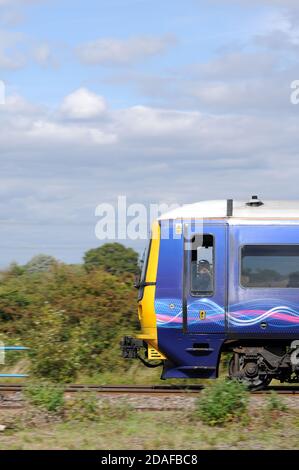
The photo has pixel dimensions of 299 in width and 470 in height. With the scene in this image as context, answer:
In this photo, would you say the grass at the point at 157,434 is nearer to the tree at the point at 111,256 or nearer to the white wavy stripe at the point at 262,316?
the white wavy stripe at the point at 262,316

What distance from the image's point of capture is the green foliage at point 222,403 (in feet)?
36.6

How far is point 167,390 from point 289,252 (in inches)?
130

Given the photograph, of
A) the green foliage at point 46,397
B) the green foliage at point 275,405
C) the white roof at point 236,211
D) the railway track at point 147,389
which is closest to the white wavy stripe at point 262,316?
the railway track at point 147,389

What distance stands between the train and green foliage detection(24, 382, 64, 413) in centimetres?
282

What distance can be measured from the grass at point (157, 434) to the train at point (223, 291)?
2.39 metres

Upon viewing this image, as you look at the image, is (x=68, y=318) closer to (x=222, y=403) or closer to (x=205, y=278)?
(x=205, y=278)

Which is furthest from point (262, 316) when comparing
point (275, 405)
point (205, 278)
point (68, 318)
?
point (68, 318)

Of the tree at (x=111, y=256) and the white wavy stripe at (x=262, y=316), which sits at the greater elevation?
the tree at (x=111, y=256)

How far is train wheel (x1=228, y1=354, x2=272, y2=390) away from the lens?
14461 mm

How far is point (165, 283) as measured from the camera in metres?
14.2

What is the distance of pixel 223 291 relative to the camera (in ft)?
45.9

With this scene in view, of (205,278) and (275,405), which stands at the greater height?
(205,278)

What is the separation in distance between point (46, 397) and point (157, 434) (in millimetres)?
2050
